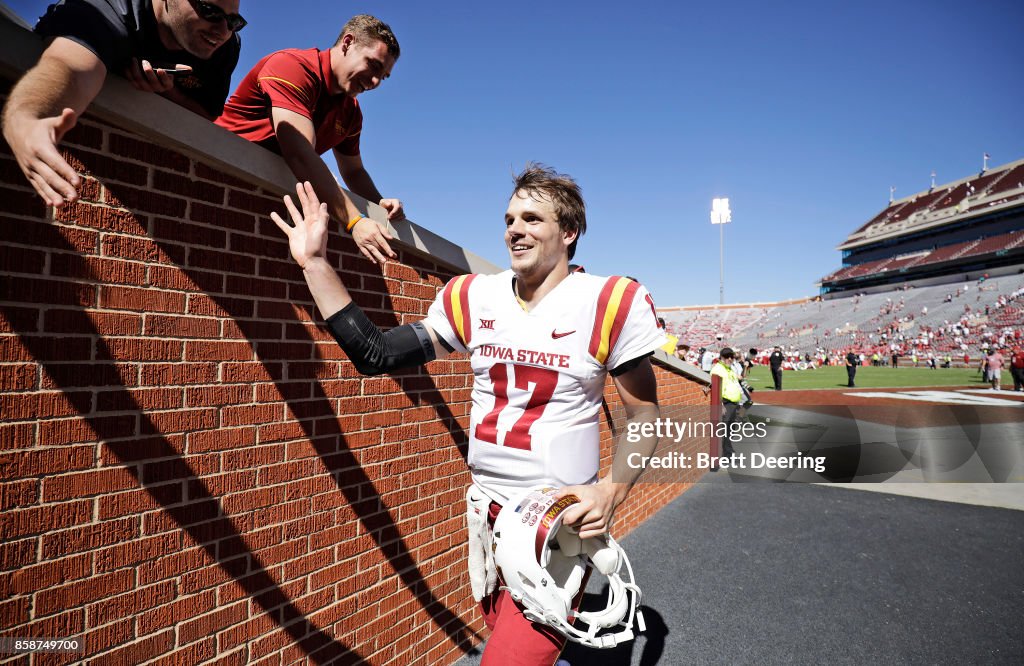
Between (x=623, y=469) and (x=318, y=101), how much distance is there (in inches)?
89.3

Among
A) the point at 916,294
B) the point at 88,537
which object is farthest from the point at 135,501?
the point at 916,294

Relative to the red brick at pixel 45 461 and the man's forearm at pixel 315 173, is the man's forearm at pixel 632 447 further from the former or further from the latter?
the red brick at pixel 45 461

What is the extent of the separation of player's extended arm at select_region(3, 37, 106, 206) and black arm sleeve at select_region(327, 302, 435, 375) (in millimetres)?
831

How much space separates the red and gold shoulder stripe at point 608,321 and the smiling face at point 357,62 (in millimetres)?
1599

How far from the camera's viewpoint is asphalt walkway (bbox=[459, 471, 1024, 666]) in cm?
380

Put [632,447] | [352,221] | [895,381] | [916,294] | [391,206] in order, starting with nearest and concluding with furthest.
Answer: [632,447] < [352,221] < [391,206] < [895,381] < [916,294]

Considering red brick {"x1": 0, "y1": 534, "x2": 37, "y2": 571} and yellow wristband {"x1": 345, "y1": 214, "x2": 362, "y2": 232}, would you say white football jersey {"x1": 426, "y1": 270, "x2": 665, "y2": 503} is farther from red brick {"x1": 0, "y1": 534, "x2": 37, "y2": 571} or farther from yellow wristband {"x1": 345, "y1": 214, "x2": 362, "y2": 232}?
red brick {"x1": 0, "y1": 534, "x2": 37, "y2": 571}

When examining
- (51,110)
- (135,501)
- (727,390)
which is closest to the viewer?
(51,110)

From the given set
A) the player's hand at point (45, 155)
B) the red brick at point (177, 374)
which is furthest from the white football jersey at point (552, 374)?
the player's hand at point (45, 155)

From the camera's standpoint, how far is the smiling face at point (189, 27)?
6.01ft

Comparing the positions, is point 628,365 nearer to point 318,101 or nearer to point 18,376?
point 318,101

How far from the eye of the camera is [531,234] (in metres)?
2.20

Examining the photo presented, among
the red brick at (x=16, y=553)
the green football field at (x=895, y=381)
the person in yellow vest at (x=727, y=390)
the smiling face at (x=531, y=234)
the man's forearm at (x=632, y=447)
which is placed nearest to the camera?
the red brick at (x=16, y=553)

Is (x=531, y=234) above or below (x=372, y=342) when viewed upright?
above
